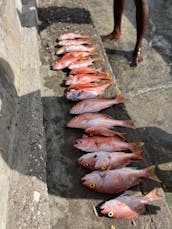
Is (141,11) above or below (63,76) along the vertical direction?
above

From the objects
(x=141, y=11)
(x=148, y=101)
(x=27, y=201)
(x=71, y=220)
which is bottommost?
(x=148, y=101)

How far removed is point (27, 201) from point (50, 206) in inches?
11.4

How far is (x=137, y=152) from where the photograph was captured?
3.46 m

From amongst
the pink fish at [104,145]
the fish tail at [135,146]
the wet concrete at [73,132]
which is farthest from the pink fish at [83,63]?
the fish tail at [135,146]

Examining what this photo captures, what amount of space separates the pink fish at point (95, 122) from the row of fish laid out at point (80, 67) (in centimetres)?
46

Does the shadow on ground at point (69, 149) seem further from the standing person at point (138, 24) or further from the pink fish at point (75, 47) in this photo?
the standing person at point (138, 24)

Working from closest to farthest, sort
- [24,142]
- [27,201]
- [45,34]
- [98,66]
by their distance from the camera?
[27,201] < [24,142] < [98,66] < [45,34]

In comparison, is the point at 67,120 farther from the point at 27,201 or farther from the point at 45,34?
the point at 45,34

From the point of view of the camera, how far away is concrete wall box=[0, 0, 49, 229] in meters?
2.86

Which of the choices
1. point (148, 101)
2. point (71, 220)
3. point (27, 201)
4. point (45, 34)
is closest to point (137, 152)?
point (71, 220)

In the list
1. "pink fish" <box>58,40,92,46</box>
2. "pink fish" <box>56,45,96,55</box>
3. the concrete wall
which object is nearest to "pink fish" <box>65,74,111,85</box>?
the concrete wall

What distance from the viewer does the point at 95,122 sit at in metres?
3.90

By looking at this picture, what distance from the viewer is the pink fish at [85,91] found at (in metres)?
4.29

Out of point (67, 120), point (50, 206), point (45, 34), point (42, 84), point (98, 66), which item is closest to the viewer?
point (50, 206)
